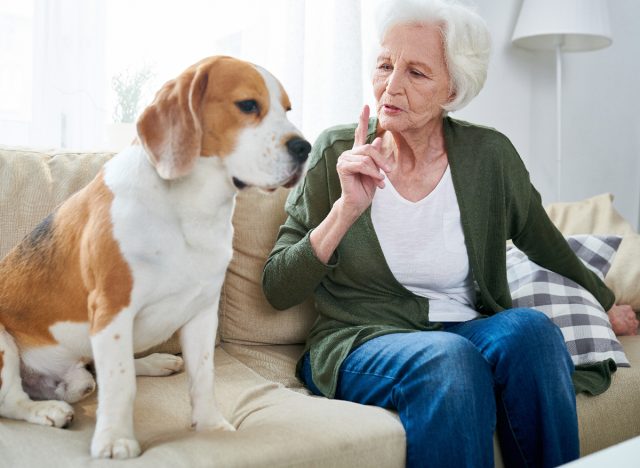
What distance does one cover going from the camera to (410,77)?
177cm

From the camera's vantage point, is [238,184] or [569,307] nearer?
[238,184]

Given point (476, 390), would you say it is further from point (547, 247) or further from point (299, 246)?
point (547, 247)

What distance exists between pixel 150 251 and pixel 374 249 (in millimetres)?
613

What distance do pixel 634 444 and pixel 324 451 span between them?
1.57ft

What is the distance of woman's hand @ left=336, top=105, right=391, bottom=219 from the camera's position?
5.08 ft

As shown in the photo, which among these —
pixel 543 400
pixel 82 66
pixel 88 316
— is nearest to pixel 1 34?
pixel 82 66

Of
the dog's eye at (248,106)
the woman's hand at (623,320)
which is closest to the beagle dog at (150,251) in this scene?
the dog's eye at (248,106)

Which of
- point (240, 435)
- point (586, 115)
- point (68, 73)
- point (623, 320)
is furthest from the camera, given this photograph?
point (586, 115)

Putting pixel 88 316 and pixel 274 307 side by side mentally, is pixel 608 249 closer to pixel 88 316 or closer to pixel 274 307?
pixel 274 307

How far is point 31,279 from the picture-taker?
53.5 inches

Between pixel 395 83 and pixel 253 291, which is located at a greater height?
pixel 395 83

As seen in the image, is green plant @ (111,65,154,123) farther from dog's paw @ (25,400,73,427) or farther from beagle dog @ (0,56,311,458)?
dog's paw @ (25,400,73,427)

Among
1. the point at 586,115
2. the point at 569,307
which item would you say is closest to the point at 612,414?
the point at 569,307

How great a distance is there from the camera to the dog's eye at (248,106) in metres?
1.22
